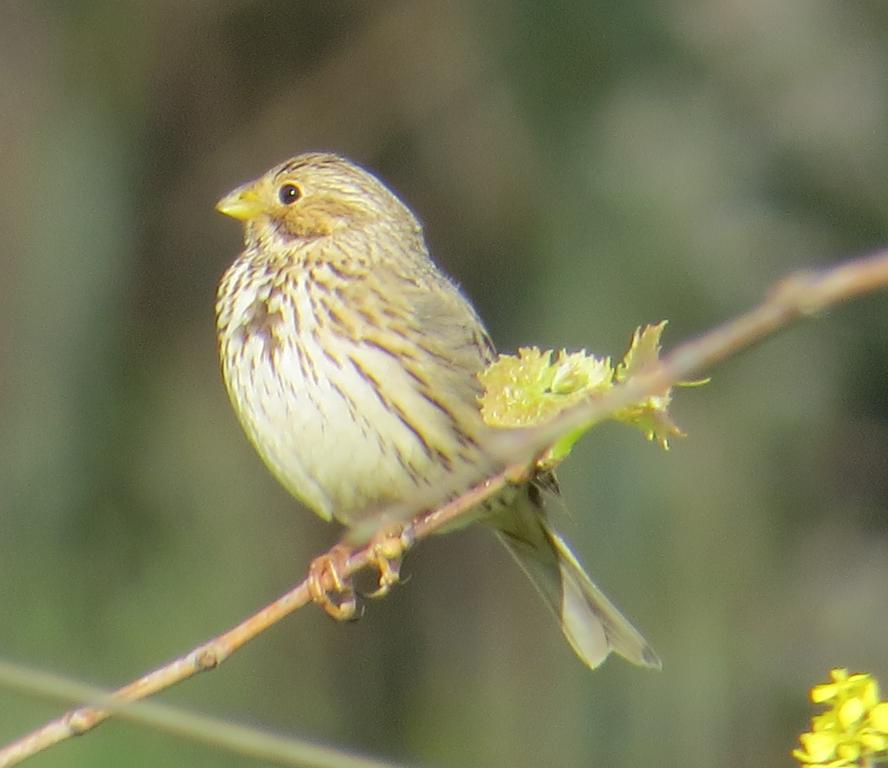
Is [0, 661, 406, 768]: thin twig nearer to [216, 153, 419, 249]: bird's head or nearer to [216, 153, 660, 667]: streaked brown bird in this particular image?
[216, 153, 660, 667]: streaked brown bird

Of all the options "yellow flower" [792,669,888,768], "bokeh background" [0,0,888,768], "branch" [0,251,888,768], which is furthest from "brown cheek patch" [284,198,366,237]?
"yellow flower" [792,669,888,768]

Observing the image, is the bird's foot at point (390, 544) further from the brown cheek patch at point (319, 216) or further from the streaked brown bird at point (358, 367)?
the brown cheek patch at point (319, 216)

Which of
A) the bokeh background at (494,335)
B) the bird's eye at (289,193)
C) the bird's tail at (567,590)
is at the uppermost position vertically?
the bokeh background at (494,335)

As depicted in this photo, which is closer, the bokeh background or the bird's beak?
the bird's beak

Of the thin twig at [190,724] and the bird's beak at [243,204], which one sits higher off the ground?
the bird's beak at [243,204]

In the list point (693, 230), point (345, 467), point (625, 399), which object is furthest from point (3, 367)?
point (625, 399)

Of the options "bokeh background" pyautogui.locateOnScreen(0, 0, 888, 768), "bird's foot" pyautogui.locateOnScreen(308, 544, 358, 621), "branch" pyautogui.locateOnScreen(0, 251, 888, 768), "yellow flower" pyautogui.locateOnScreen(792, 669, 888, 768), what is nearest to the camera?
"branch" pyautogui.locateOnScreen(0, 251, 888, 768)

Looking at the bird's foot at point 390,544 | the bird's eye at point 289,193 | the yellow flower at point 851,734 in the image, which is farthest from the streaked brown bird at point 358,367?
the yellow flower at point 851,734

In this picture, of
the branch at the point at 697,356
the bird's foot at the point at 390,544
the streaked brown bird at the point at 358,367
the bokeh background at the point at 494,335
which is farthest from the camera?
the bokeh background at the point at 494,335
